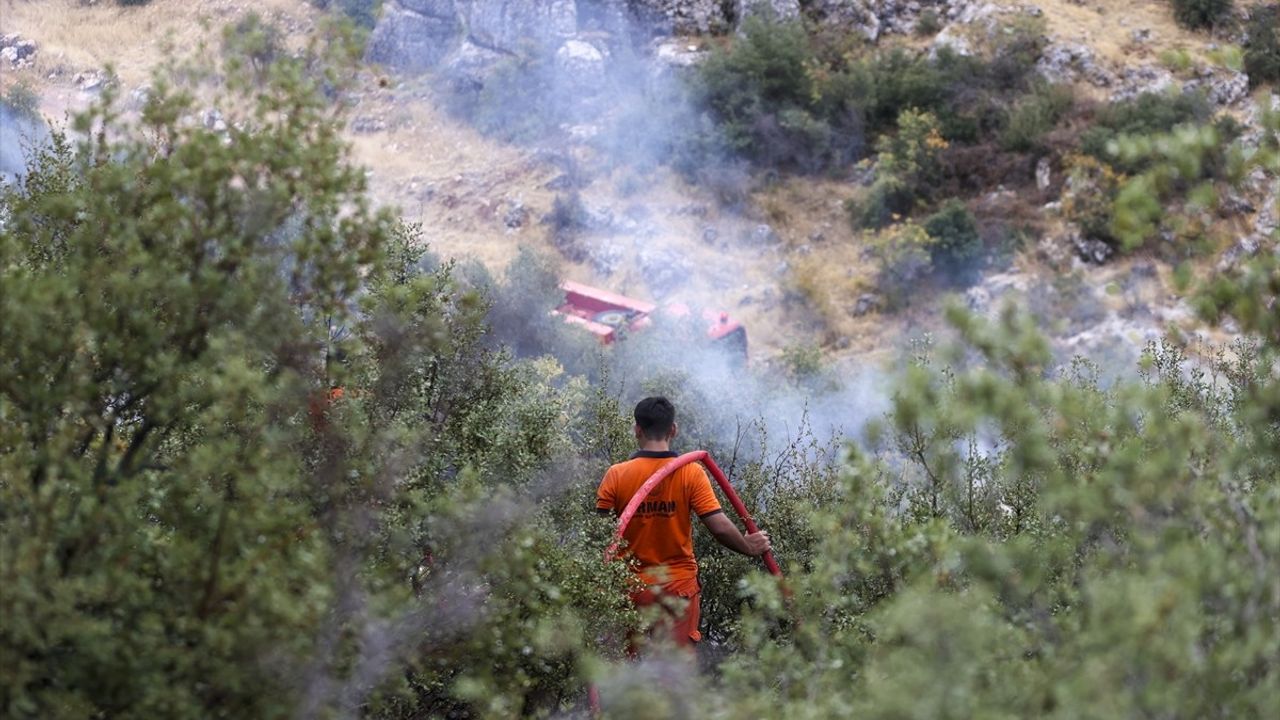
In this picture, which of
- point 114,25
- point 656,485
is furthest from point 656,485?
point 114,25

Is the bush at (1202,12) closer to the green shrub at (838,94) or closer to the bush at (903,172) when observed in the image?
the green shrub at (838,94)

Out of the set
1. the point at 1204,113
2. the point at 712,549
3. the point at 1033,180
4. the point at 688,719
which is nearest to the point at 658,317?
the point at 1033,180

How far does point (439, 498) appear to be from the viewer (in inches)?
157

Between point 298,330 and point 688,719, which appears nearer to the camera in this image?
point 688,719

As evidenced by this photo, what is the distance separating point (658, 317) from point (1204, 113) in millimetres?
9650

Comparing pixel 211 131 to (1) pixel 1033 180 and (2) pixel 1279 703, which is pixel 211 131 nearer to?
(2) pixel 1279 703

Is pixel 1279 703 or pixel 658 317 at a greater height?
pixel 1279 703

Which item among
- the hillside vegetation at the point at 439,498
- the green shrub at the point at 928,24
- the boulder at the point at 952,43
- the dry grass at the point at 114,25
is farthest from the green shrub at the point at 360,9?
the hillside vegetation at the point at 439,498

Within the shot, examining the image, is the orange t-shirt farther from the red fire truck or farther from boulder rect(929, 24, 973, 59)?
boulder rect(929, 24, 973, 59)

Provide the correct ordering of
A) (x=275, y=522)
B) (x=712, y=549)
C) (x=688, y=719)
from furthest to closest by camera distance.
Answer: (x=712, y=549), (x=275, y=522), (x=688, y=719)

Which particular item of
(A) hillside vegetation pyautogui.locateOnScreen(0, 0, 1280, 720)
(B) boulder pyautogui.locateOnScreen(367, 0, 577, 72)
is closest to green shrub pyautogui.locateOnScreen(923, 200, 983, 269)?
(B) boulder pyautogui.locateOnScreen(367, 0, 577, 72)

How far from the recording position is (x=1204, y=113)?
19.1 m

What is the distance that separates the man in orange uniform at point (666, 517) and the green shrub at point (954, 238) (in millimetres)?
14524

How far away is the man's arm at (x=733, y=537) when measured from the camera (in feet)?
16.0
